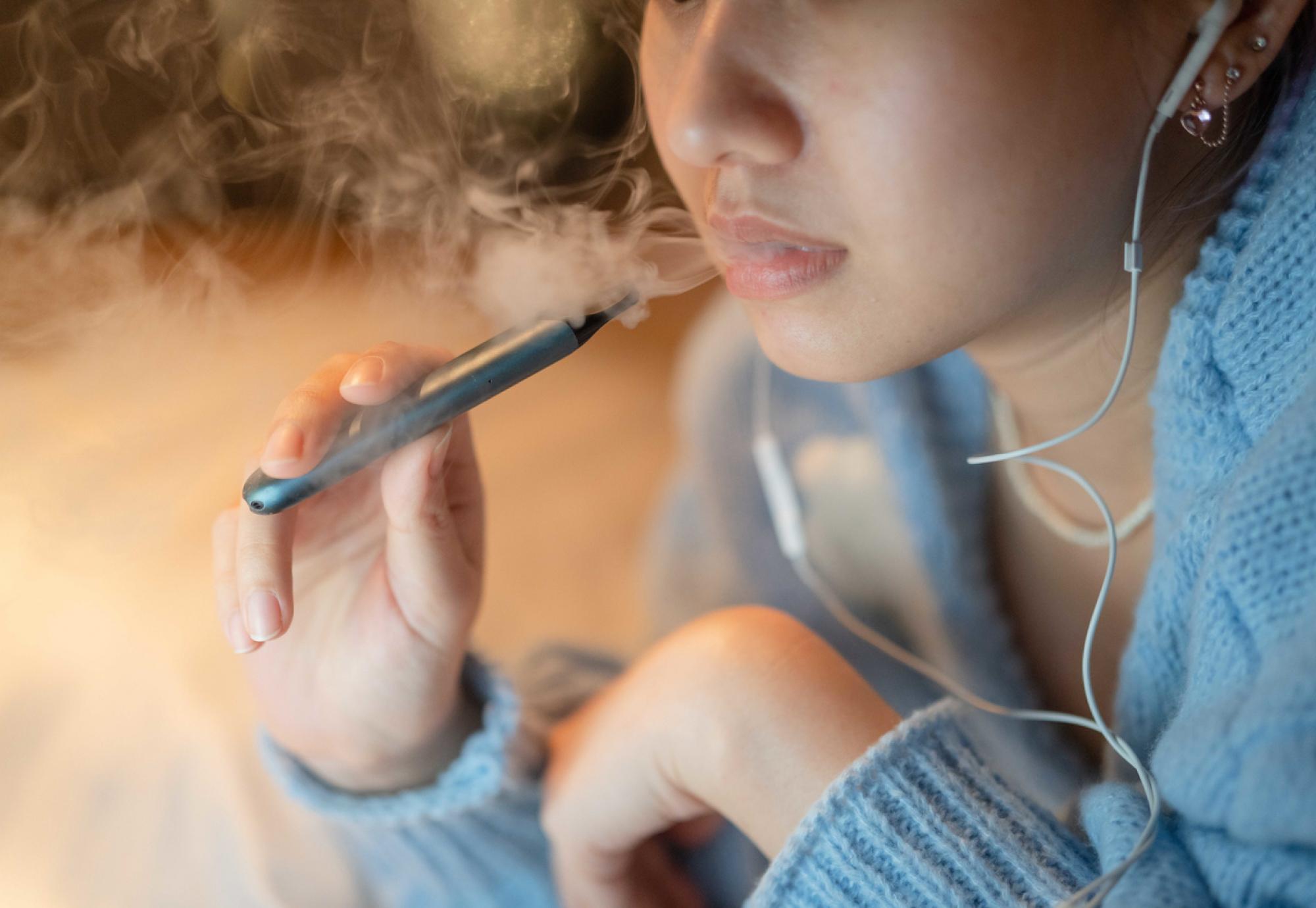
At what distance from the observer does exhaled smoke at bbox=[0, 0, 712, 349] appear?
67 cm

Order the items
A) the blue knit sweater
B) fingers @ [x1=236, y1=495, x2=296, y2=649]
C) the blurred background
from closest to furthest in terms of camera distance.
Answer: the blue knit sweater
fingers @ [x1=236, y1=495, x2=296, y2=649]
the blurred background

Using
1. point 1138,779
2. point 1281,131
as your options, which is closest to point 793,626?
point 1138,779

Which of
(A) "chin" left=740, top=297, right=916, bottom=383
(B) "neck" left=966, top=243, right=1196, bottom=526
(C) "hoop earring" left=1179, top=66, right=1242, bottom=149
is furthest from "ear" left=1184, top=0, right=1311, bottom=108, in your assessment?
(A) "chin" left=740, top=297, right=916, bottom=383

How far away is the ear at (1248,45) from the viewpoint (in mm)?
572

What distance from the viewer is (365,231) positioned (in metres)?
0.75

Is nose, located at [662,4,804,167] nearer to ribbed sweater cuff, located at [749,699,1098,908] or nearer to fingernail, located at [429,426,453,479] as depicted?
fingernail, located at [429,426,453,479]

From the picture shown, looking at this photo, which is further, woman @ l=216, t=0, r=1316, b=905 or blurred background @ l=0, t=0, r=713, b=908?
blurred background @ l=0, t=0, r=713, b=908

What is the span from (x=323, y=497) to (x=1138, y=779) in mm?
614

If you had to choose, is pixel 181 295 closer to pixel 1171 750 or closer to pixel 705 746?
pixel 705 746

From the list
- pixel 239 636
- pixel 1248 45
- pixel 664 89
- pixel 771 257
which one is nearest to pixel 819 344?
pixel 771 257

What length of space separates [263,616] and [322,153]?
0.37 m

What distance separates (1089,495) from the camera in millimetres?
882

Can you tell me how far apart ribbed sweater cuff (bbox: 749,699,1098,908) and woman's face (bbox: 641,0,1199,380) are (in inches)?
10.4

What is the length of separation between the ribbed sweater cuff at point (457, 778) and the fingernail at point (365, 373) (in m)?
0.32
